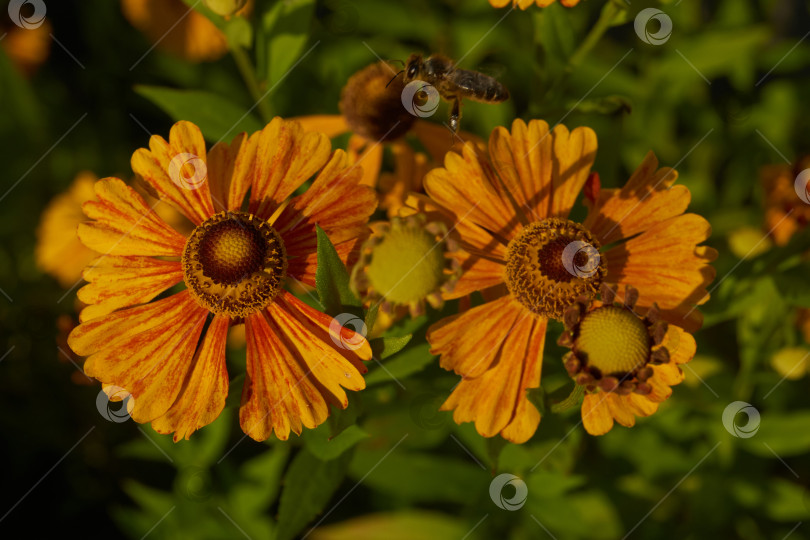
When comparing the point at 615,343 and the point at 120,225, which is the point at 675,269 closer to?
the point at 615,343

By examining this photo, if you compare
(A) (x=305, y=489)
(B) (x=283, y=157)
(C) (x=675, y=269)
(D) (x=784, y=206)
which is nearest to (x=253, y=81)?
(B) (x=283, y=157)

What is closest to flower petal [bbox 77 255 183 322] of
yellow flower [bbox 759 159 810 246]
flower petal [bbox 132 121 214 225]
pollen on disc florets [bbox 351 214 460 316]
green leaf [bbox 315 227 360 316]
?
flower petal [bbox 132 121 214 225]

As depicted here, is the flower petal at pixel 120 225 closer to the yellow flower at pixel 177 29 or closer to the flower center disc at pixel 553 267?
the flower center disc at pixel 553 267

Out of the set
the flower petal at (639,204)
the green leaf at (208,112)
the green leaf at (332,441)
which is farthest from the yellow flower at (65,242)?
the flower petal at (639,204)

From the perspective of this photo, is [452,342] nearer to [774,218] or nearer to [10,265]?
[774,218]

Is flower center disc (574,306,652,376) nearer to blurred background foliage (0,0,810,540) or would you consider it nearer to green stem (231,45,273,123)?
blurred background foliage (0,0,810,540)

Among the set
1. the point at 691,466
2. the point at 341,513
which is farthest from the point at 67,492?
the point at 691,466
